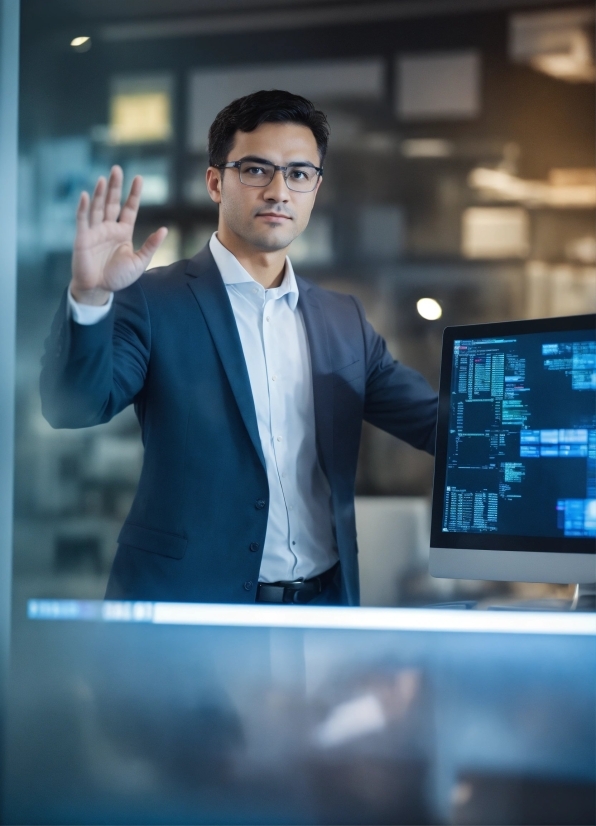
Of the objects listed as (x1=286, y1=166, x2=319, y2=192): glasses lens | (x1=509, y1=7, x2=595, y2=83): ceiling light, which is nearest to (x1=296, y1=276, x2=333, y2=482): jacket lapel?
(x1=286, y1=166, x2=319, y2=192): glasses lens

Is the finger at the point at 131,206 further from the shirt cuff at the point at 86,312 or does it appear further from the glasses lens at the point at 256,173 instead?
the glasses lens at the point at 256,173

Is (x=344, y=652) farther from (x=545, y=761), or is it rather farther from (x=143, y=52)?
(x=143, y=52)

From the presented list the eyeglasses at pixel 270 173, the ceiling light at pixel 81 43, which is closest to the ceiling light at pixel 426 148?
the ceiling light at pixel 81 43

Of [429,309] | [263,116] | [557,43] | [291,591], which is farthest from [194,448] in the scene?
[557,43]

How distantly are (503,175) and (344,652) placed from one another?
265 centimetres

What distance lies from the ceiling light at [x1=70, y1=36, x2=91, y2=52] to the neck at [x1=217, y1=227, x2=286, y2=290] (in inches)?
46.1

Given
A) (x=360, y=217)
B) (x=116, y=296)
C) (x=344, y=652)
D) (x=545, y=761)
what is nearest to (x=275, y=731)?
(x=344, y=652)

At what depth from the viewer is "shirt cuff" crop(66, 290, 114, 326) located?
1253mm

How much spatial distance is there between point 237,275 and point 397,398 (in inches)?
18.0

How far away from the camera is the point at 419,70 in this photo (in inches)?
125

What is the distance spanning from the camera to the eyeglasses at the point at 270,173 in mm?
1683

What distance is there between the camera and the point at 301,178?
5.57 ft

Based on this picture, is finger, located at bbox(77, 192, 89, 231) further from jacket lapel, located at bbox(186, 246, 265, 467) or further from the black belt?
the black belt

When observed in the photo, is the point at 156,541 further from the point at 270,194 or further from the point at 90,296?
the point at 270,194
